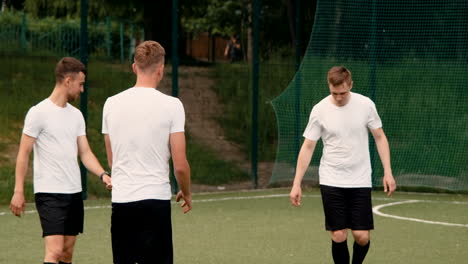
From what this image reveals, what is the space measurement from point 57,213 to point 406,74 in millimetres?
9164

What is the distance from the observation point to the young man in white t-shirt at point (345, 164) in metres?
7.90

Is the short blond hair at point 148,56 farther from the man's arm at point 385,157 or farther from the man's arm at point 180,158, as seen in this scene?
the man's arm at point 385,157

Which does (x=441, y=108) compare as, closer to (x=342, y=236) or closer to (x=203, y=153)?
(x=203, y=153)

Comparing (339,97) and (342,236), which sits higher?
(339,97)

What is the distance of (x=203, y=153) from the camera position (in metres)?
16.6

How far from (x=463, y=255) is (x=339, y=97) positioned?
105 inches

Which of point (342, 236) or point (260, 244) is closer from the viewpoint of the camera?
point (342, 236)

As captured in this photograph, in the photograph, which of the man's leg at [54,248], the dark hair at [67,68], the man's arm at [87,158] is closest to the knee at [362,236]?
the man's arm at [87,158]

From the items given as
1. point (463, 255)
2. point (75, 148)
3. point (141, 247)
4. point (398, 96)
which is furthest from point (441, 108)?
point (141, 247)

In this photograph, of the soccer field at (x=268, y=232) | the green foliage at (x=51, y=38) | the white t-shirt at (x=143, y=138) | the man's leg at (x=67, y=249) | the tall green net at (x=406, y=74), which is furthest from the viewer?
the green foliage at (x=51, y=38)

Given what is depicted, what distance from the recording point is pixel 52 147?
6.96 meters

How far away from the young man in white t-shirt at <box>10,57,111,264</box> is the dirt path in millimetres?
9241

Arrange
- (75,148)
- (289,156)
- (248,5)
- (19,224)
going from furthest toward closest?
(248,5) < (289,156) < (19,224) < (75,148)

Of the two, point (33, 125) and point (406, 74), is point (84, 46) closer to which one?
point (406, 74)
